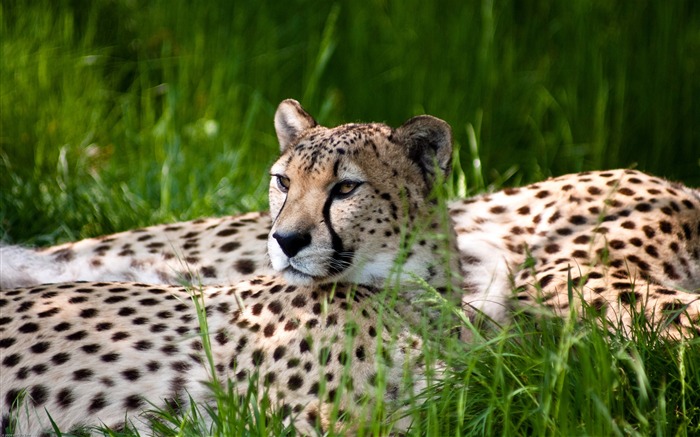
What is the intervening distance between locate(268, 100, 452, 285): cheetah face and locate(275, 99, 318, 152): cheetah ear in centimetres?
16

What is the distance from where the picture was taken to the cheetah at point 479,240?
113 inches

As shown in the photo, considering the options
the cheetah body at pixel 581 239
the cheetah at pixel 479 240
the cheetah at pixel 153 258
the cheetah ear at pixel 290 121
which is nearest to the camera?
the cheetah at pixel 479 240

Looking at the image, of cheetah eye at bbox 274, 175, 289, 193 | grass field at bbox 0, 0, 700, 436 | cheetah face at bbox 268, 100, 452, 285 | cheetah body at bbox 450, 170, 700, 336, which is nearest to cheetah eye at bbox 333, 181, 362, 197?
cheetah face at bbox 268, 100, 452, 285

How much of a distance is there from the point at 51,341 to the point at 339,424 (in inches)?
36.3

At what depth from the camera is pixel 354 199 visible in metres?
2.91

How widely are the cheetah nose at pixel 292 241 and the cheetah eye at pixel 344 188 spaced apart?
21cm

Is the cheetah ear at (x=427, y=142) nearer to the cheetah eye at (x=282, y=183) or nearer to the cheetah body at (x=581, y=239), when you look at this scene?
the cheetah eye at (x=282, y=183)

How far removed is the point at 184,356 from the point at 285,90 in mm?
3285

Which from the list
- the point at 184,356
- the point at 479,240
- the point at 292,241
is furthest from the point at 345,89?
the point at 292,241

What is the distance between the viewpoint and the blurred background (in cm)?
517

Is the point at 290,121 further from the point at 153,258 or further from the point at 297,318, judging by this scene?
the point at 153,258

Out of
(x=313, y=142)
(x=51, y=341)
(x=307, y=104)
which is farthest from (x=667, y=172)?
(x=51, y=341)

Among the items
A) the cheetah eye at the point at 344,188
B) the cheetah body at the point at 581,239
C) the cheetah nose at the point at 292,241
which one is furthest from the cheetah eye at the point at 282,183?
the cheetah body at the point at 581,239

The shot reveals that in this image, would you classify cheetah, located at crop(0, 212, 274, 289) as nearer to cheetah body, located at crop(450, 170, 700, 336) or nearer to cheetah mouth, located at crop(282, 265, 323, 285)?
cheetah body, located at crop(450, 170, 700, 336)
